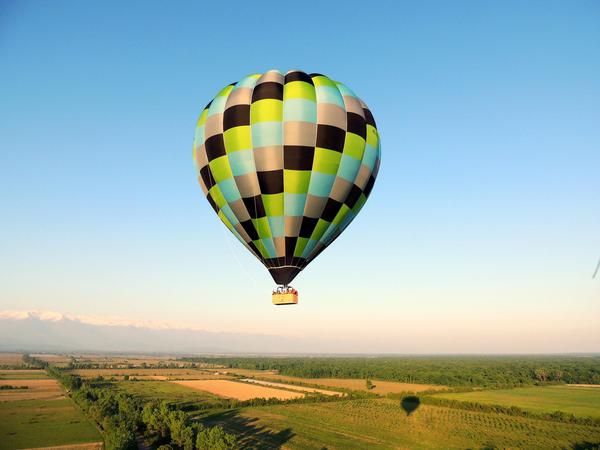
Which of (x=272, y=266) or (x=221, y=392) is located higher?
(x=272, y=266)

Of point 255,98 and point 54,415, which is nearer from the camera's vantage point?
point 255,98

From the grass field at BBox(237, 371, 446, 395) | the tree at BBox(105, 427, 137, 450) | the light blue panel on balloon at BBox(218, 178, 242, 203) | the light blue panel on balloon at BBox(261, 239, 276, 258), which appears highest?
the light blue panel on balloon at BBox(218, 178, 242, 203)

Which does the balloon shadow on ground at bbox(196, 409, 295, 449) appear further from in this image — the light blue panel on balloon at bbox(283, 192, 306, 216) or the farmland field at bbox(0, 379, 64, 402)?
the farmland field at bbox(0, 379, 64, 402)

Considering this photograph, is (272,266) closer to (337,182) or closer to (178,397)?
(337,182)

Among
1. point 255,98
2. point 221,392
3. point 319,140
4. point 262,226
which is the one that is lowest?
point 221,392

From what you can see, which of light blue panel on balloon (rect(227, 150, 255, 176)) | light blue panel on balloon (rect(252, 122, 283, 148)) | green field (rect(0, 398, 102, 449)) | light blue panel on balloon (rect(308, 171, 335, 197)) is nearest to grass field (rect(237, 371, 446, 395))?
green field (rect(0, 398, 102, 449))

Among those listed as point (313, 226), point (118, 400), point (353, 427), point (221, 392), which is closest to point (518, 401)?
point (353, 427)

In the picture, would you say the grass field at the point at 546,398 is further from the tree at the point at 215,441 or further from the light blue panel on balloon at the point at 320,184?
the light blue panel on balloon at the point at 320,184

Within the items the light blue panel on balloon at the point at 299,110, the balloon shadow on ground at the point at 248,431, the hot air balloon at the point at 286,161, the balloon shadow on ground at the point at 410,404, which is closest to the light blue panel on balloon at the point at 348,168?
the hot air balloon at the point at 286,161
